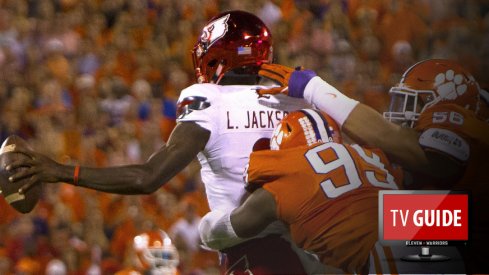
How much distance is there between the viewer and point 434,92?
10.2 ft

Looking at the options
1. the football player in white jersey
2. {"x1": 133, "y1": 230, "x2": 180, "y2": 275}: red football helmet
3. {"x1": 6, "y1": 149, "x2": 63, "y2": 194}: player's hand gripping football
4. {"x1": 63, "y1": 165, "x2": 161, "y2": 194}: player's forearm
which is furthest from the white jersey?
{"x1": 133, "y1": 230, "x2": 180, "y2": 275}: red football helmet

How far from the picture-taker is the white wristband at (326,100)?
2.83 m

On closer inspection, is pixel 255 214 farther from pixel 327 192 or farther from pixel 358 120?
pixel 358 120

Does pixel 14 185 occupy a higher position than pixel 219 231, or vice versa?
pixel 14 185

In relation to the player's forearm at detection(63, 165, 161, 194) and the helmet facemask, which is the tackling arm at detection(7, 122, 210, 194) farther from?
the helmet facemask

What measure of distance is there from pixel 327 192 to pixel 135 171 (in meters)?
0.47

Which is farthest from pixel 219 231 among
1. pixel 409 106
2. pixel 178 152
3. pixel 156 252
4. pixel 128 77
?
pixel 128 77

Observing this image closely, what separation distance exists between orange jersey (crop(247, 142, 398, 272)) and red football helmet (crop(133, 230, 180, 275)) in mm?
764

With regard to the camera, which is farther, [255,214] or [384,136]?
[384,136]

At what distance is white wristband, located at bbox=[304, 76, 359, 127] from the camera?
2.83m

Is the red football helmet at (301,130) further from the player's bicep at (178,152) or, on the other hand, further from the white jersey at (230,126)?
the player's bicep at (178,152)

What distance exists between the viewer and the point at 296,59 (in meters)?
4.19

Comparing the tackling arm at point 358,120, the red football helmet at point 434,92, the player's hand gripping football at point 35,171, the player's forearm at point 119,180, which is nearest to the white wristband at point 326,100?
the tackling arm at point 358,120

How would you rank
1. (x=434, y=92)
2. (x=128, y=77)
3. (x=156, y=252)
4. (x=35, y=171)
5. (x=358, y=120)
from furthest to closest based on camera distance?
1. (x=128, y=77)
2. (x=156, y=252)
3. (x=434, y=92)
4. (x=358, y=120)
5. (x=35, y=171)
